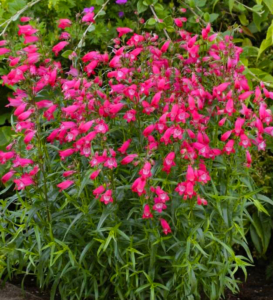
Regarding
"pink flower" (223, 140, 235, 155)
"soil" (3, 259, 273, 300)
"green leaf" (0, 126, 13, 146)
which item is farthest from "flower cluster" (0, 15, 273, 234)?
"green leaf" (0, 126, 13, 146)

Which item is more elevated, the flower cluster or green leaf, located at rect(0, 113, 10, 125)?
the flower cluster

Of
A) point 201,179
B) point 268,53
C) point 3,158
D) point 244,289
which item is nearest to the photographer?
point 201,179

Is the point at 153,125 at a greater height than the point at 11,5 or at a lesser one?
greater

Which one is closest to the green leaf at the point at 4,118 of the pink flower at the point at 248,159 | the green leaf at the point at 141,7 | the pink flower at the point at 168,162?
the green leaf at the point at 141,7

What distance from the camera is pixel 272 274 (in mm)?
4203

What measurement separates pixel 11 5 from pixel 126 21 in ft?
2.53

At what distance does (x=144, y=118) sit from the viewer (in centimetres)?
334

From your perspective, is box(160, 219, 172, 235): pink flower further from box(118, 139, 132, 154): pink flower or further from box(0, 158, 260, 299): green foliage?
box(118, 139, 132, 154): pink flower

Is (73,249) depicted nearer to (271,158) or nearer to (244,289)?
(244,289)

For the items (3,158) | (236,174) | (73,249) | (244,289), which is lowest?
(244,289)

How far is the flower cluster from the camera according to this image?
296 centimetres

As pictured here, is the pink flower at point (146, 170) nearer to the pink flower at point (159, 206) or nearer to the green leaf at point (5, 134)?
the pink flower at point (159, 206)

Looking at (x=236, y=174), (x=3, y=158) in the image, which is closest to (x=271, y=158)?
(x=236, y=174)

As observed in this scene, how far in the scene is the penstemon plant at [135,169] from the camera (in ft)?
9.87
